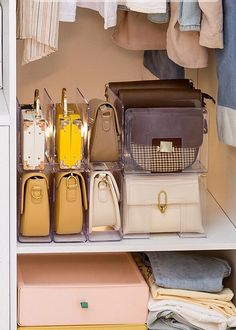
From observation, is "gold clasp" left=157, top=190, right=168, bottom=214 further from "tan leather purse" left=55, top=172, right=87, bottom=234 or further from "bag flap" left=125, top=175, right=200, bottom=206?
"tan leather purse" left=55, top=172, right=87, bottom=234

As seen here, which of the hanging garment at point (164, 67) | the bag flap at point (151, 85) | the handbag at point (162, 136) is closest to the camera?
the handbag at point (162, 136)

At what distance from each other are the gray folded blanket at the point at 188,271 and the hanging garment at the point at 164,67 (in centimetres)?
59

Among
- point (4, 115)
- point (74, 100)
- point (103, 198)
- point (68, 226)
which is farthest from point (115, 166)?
point (74, 100)

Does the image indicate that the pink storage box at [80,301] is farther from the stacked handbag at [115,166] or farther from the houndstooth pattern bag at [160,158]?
the houndstooth pattern bag at [160,158]

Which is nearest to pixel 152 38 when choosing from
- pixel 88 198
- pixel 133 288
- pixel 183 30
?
pixel 183 30

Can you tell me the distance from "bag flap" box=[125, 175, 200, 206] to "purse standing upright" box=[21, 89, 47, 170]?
0.83 ft

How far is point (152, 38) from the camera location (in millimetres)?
2805

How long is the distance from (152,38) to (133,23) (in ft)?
0.25

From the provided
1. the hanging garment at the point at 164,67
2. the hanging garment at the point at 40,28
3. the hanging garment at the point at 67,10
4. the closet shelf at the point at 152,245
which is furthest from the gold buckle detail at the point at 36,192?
the hanging garment at the point at 164,67

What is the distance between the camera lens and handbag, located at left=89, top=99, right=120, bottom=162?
2.41 meters

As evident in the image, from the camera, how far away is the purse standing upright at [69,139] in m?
2.41

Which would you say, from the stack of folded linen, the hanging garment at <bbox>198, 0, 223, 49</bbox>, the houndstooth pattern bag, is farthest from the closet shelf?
the hanging garment at <bbox>198, 0, 223, 49</bbox>

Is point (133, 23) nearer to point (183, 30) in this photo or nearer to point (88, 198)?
point (183, 30)

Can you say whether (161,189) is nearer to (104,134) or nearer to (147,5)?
(104,134)
